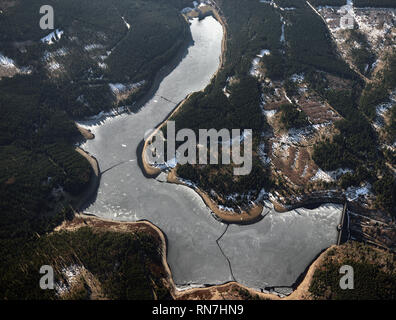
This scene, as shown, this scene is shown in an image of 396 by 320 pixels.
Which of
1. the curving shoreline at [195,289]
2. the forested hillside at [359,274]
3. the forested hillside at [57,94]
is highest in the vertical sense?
the forested hillside at [57,94]

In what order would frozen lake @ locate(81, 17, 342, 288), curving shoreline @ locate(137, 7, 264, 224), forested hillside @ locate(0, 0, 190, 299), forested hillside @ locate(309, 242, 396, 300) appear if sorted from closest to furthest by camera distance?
forested hillside @ locate(309, 242, 396, 300)
frozen lake @ locate(81, 17, 342, 288)
forested hillside @ locate(0, 0, 190, 299)
curving shoreline @ locate(137, 7, 264, 224)

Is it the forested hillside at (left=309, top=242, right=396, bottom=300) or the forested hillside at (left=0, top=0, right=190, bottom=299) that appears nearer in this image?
the forested hillside at (left=309, top=242, right=396, bottom=300)

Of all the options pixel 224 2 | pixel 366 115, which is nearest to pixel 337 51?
pixel 366 115

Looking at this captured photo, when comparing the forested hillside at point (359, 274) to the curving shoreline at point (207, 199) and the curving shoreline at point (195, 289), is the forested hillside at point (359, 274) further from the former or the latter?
the curving shoreline at point (207, 199)

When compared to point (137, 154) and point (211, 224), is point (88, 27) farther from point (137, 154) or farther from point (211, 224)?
point (211, 224)

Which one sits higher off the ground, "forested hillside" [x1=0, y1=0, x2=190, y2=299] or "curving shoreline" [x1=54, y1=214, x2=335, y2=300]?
"forested hillside" [x1=0, y1=0, x2=190, y2=299]

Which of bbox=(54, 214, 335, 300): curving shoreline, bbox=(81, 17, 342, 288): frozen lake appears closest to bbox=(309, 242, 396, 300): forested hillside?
bbox=(54, 214, 335, 300): curving shoreline

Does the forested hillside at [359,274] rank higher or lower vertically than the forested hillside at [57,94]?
lower

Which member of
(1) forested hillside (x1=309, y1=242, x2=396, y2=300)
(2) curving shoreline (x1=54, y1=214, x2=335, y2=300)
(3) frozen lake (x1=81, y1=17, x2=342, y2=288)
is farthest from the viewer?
(3) frozen lake (x1=81, y1=17, x2=342, y2=288)

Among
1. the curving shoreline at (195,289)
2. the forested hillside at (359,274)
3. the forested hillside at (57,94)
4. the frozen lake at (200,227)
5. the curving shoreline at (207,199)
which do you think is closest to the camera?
the forested hillside at (359,274)

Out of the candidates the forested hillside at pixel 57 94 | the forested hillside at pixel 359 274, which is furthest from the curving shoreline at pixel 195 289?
the forested hillside at pixel 57 94

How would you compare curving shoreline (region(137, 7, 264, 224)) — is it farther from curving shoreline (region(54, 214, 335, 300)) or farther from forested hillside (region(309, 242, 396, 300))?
forested hillside (region(309, 242, 396, 300))
